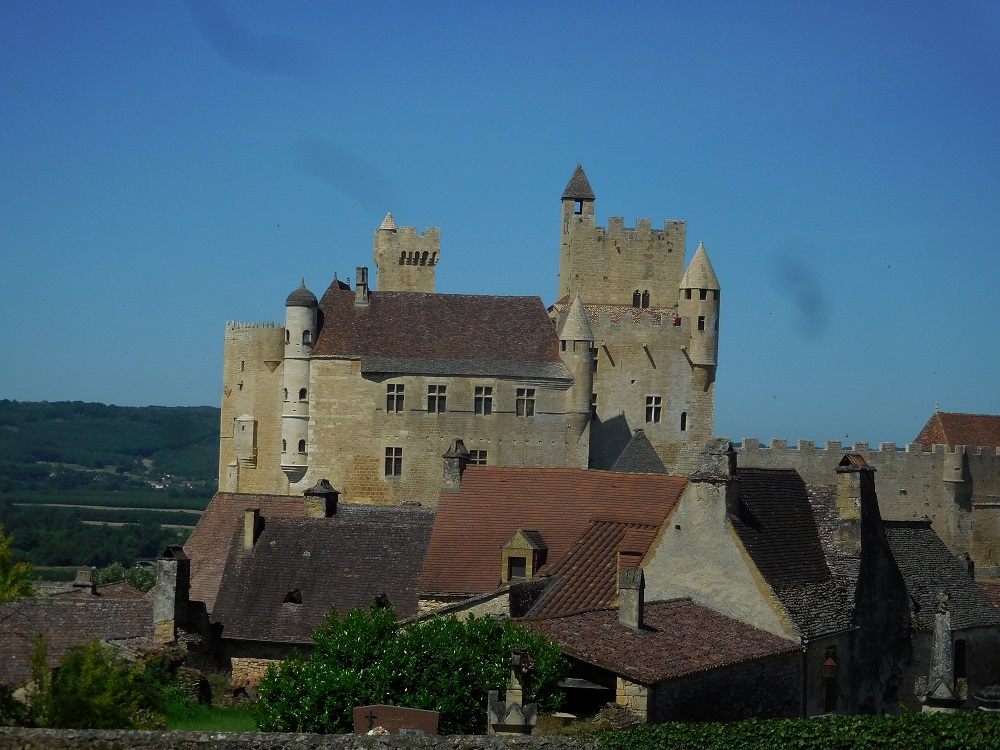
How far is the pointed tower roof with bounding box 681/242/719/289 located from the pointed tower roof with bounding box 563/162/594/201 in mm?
6330

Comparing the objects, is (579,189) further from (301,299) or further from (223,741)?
(223,741)

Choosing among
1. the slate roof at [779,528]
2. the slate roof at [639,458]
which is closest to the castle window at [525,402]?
the slate roof at [639,458]

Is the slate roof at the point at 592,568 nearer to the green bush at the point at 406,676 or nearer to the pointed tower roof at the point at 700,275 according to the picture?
the green bush at the point at 406,676

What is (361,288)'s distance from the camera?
188 feet

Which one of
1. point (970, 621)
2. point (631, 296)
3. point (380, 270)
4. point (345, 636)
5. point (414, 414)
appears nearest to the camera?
point (345, 636)

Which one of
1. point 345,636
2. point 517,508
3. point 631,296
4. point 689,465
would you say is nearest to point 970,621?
point 517,508

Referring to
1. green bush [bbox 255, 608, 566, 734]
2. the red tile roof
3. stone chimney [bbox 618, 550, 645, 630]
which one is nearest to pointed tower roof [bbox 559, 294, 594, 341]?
the red tile roof

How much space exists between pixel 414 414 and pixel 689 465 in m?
9.60

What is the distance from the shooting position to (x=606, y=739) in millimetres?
17422

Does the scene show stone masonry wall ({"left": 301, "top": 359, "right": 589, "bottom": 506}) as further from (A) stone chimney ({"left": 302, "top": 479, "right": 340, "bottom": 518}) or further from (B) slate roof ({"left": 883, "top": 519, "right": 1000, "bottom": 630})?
(B) slate roof ({"left": 883, "top": 519, "right": 1000, "bottom": 630})

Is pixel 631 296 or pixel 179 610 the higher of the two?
pixel 631 296

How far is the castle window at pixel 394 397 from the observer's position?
54.3 m

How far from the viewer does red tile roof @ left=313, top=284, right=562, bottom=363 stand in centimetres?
5531

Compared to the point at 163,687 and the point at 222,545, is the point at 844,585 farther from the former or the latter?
the point at 222,545
